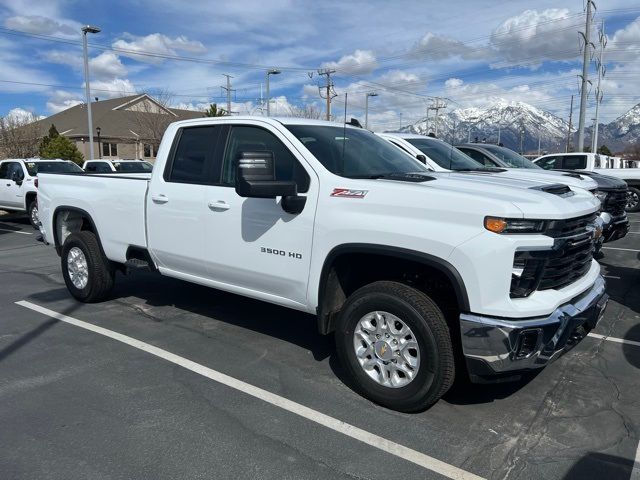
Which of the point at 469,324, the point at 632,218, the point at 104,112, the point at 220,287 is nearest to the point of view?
the point at 469,324

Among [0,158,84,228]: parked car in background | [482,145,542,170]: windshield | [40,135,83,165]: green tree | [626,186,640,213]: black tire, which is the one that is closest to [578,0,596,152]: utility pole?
[626,186,640,213]: black tire

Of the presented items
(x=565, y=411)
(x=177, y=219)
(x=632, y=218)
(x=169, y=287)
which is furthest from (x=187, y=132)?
(x=632, y=218)

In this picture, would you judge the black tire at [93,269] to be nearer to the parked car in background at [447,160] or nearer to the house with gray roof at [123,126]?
the parked car in background at [447,160]

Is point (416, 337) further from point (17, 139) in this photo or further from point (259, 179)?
point (17, 139)

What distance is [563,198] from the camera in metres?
3.63

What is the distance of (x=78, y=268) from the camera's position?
20.5 feet

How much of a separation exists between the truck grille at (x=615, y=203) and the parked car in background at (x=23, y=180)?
12.7 metres

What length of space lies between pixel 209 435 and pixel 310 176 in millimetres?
1930

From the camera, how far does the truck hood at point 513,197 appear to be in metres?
3.17

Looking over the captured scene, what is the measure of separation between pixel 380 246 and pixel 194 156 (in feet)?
7.50

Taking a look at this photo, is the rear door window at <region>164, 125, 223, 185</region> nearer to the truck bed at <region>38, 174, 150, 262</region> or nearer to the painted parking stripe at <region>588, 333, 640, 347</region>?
the truck bed at <region>38, 174, 150, 262</region>

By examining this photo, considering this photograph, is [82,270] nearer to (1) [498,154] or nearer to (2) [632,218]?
(1) [498,154]

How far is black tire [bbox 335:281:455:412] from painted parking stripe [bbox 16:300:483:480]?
35 centimetres

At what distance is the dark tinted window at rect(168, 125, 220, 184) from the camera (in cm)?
484
